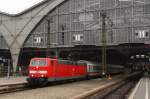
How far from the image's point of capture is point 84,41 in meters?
98.1

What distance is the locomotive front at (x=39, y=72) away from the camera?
37375 millimetres

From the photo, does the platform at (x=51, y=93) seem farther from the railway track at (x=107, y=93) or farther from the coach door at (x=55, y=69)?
the coach door at (x=55, y=69)

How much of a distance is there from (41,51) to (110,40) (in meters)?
24.2

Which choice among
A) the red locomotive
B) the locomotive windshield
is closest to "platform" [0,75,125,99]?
the red locomotive

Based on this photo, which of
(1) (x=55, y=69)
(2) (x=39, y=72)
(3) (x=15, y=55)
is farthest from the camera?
(3) (x=15, y=55)

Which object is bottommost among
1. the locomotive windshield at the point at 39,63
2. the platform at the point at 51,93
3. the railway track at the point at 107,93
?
the railway track at the point at 107,93

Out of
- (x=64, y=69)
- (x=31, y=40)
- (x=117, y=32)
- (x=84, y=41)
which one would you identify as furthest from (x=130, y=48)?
(x=64, y=69)

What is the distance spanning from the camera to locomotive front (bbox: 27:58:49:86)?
123ft

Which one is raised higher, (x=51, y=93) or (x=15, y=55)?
(x=15, y=55)

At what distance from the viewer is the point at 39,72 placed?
124 ft

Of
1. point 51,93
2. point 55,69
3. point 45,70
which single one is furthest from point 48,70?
point 51,93

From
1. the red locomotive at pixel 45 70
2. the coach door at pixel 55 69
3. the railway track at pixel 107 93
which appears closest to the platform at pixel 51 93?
the railway track at pixel 107 93

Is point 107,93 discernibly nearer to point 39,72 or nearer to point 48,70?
point 48,70

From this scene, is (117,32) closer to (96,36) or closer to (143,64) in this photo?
(96,36)
